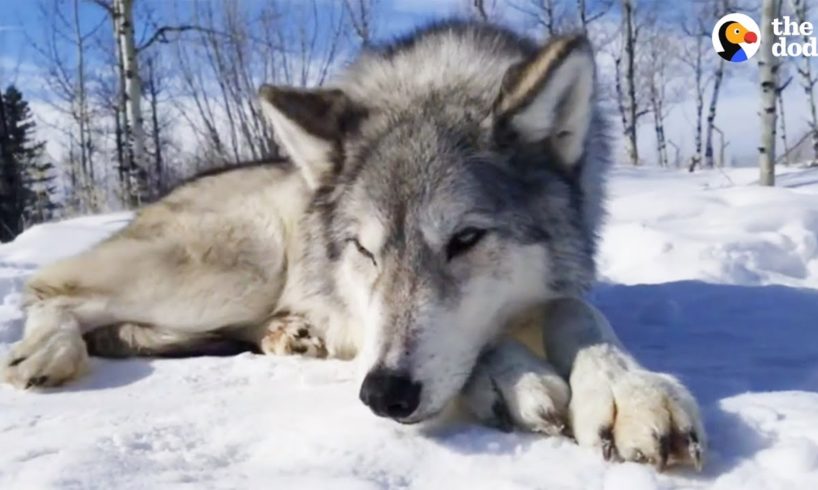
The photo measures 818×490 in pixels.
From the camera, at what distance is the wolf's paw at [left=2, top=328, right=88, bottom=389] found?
8.48ft

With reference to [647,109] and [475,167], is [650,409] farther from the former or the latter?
[647,109]

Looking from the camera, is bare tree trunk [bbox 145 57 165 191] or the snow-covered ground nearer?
the snow-covered ground

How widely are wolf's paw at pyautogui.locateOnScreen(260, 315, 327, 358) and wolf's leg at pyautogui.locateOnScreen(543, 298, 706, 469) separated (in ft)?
3.69

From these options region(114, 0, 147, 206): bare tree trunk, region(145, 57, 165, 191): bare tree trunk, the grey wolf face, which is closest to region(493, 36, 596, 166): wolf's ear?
the grey wolf face

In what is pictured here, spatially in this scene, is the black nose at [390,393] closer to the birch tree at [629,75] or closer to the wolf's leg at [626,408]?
the wolf's leg at [626,408]

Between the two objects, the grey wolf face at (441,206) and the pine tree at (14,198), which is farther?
the pine tree at (14,198)

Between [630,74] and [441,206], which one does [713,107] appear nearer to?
[630,74]

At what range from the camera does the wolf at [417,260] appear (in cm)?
196

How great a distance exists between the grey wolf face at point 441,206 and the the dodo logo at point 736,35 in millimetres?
11574

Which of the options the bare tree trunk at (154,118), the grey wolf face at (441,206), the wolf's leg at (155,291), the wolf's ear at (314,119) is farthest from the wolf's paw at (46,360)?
the bare tree trunk at (154,118)

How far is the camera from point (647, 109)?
33.3m

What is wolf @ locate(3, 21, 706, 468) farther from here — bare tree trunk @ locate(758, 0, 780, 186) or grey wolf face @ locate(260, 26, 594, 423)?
bare tree trunk @ locate(758, 0, 780, 186)

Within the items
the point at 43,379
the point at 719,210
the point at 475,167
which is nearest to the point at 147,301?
the point at 43,379

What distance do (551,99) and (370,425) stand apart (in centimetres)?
100
